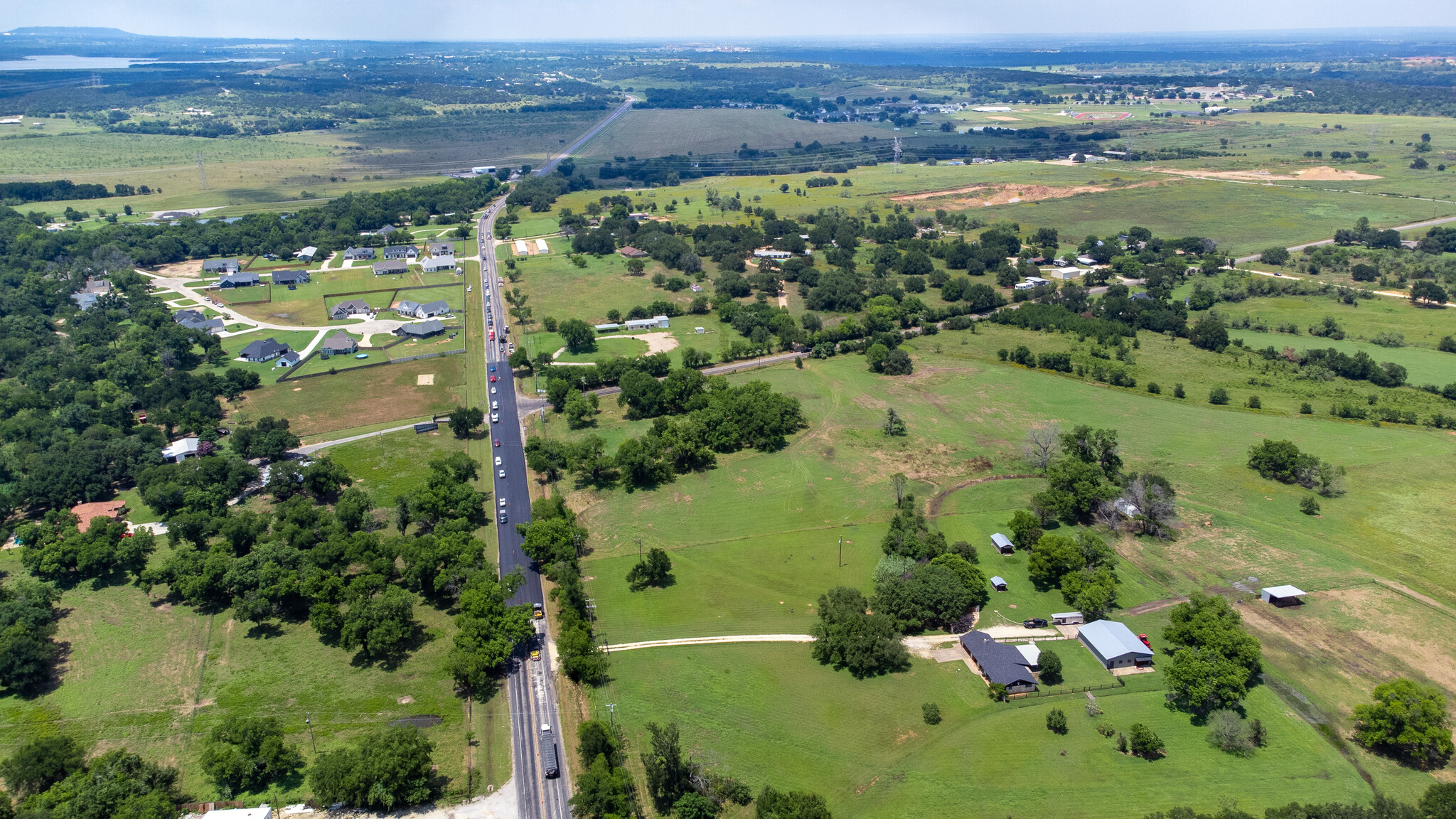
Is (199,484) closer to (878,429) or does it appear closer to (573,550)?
(573,550)

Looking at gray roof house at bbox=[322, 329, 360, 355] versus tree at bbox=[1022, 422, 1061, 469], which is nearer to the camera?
tree at bbox=[1022, 422, 1061, 469]

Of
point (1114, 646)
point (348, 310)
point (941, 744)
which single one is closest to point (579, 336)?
point (348, 310)

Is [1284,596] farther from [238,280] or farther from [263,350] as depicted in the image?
[238,280]

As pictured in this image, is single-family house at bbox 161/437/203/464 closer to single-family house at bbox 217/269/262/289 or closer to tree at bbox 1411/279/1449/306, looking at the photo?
single-family house at bbox 217/269/262/289

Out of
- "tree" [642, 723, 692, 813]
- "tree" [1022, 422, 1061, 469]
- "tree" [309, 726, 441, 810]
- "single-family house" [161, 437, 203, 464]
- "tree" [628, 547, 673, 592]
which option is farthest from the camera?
"single-family house" [161, 437, 203, 464]

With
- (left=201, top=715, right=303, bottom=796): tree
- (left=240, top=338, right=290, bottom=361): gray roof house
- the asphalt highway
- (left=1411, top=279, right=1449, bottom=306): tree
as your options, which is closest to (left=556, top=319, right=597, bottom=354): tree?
the asphalt highway

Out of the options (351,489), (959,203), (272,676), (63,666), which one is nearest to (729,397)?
(351,489)

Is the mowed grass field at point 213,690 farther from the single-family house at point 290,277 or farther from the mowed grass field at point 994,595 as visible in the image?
the single-family house at point 290,277
